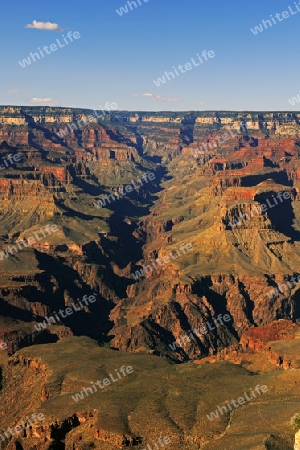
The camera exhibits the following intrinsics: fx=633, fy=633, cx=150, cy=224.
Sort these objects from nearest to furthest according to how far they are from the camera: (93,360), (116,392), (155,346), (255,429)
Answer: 1. (255,429)
2. (116,392)
3. (93,360)
4. (155,346)

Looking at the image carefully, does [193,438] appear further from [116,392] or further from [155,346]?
[155,346]

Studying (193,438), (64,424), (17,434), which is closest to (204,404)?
(193,438)

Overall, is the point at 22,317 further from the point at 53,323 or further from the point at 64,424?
the point at 64,424

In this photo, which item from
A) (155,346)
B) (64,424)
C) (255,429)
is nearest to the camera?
(255,429)

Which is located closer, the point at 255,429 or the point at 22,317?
the point at 255,429

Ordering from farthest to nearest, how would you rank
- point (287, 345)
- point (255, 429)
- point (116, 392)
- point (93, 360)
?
point (287, 345) → point (93, 360) → point (116, 392) → point (255, 429)

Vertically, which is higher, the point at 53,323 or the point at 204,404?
the point at 53,323

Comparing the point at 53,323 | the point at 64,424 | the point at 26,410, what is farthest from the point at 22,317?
the point at 64,424

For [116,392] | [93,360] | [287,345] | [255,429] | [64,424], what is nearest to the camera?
[255,429]

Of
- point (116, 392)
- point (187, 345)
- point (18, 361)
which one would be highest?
point (18, 361)
